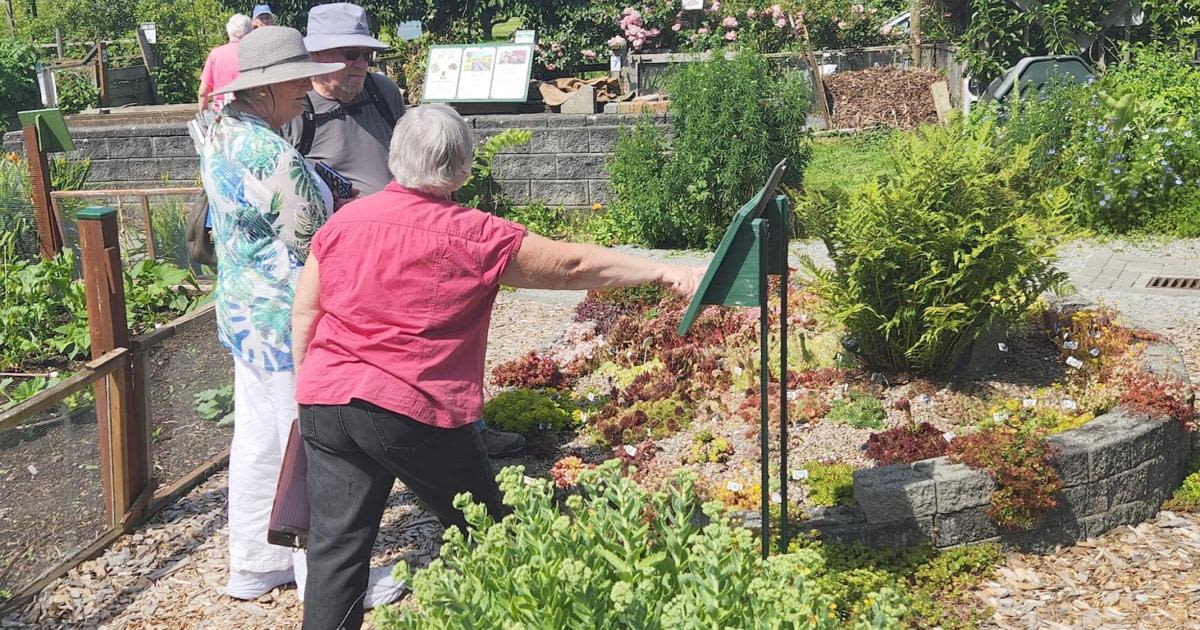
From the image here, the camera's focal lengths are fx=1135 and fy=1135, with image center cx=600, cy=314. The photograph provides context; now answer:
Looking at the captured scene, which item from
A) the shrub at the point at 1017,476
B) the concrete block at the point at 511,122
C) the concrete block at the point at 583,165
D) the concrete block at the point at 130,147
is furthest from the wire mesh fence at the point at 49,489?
the concrete block at the point at 130,147

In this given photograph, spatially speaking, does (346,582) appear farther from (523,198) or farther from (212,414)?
(523,198)

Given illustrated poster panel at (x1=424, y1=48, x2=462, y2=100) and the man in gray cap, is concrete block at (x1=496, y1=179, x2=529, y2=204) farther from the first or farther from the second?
the man in gray cap

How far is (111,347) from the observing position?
14.4 feet

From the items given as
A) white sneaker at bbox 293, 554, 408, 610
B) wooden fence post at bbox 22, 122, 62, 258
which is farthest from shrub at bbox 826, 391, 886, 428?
wooden fence post at bbox 22, 122, 62, 258

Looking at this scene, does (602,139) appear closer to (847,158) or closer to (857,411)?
(847,158)

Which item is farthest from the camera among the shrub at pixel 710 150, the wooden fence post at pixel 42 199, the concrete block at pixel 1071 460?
the shrub at pixel 710 150

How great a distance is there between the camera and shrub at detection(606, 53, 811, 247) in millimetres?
8383

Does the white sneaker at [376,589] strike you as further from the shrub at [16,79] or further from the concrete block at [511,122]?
the shrub at [16,79]

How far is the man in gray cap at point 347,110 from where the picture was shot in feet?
14.4

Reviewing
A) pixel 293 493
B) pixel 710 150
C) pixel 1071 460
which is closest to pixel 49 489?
pixel 293 493

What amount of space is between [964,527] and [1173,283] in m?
4.11

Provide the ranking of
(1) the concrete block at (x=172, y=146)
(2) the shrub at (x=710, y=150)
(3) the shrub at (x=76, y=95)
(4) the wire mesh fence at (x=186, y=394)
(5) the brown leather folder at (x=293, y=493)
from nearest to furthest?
1. (5) the brown leather folder at (x=293, y=493)
2. (4) the wire mesh fence at (x=186, y=394)
3. (2) the shrub at (x=710, y=150)
4. (1) the concrete block at (x=172, y=146)
5. (3) the shrub at (x=76, y=95)

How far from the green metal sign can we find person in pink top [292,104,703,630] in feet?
19.1

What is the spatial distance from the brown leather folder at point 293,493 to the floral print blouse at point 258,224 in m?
0.33
